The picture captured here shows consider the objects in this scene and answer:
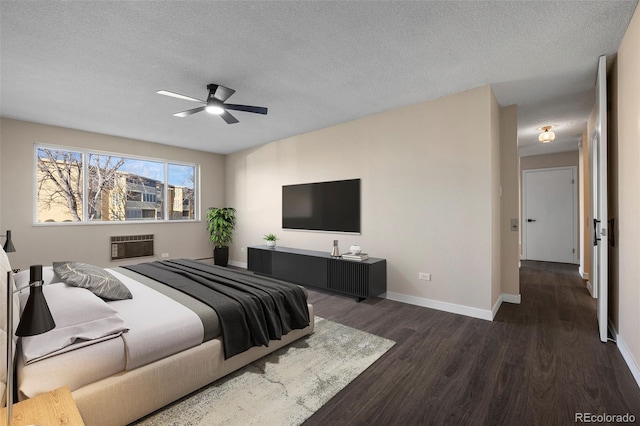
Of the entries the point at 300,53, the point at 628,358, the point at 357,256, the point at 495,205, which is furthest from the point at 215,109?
the point at 628,358

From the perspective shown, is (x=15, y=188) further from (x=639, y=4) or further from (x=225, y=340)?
(x=639, y=4)

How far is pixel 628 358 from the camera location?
2.30 metres

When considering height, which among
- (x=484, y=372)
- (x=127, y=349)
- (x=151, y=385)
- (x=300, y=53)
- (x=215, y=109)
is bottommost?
(x=484, y=372)

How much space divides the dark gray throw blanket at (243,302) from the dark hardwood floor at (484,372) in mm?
719

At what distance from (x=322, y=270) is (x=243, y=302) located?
2.08 metres

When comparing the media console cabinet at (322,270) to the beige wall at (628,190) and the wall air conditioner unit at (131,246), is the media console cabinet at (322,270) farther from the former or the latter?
the beige wall at (628,190)

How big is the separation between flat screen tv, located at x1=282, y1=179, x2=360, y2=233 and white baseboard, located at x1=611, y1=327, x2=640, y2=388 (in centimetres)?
288

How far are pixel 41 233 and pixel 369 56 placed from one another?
5371mm

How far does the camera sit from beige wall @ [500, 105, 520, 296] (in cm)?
387

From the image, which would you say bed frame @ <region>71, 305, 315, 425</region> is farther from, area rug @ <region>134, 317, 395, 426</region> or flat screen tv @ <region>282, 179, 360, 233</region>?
flat screen tv @ <region>282, 179, 360, 233</region>

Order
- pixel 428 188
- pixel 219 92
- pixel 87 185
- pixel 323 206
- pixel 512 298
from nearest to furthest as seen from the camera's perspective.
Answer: pixel 219 92 → pixel 428 188 → pixel 512 298 → pixel 323 206 → pixel 87 185

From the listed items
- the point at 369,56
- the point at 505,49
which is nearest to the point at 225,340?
the point at 369,56

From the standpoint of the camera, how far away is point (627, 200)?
2.32m

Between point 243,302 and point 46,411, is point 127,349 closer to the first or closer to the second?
point 46,411
